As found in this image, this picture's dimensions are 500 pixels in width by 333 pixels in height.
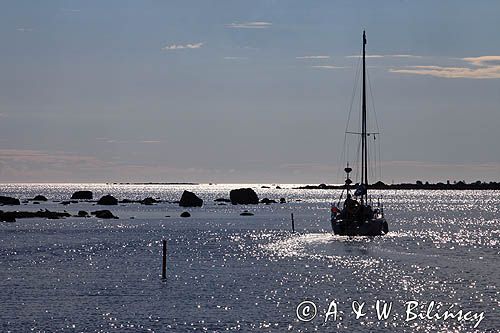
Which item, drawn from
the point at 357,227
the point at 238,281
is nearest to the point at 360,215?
the point at 357,227

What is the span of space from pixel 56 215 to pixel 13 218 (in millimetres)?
14247

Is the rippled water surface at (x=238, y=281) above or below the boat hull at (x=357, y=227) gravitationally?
below

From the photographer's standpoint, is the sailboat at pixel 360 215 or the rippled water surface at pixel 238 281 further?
the sailboat at pixel 360 215

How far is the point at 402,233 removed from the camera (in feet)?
399

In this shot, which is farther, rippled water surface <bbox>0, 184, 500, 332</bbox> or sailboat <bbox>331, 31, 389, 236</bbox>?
sailboat <bbox>331, 31, 389, 236</bbox>

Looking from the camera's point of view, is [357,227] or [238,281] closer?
[238,281]

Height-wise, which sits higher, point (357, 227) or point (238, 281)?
point (357, 227)

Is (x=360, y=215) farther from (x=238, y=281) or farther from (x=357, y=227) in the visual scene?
(x=238, y=281)

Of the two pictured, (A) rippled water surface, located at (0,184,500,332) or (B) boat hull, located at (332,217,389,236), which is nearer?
(A) rippled water surface, located at (0,184,500,332)

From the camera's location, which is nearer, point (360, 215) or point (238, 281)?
point (238, 281)

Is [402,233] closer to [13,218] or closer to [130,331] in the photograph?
[13,218]

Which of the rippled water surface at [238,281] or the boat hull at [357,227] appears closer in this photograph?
the rippled water surface at [238,281]

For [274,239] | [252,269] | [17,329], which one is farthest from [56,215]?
[17,329]

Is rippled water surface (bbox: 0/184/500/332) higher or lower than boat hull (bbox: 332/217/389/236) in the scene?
lower
